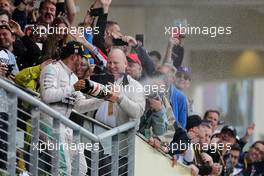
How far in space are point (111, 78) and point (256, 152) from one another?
1.18 meters

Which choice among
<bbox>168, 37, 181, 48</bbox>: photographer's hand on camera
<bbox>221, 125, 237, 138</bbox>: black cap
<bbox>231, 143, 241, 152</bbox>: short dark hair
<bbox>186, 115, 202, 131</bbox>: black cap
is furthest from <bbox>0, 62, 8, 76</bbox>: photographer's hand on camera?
<bbox>231, 143, 241, 152</bbox>: short dark hair

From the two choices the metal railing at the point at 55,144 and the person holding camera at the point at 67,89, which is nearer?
the metal railing at the point at 55,144

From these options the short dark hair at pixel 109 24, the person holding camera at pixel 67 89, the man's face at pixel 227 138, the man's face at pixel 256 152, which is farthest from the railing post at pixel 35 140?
the man's face at pixel 256 152

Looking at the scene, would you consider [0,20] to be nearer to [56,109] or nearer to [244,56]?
[56,109]

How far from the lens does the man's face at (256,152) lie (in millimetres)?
6062

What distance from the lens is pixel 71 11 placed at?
234 inches

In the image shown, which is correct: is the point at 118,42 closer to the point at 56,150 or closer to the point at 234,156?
the point at 56,150

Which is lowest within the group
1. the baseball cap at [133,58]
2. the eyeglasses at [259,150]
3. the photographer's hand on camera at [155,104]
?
the eyeglasses at [259,150]

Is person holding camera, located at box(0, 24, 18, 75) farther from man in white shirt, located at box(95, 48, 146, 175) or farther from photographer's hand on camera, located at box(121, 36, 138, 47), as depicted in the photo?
photographer's hand on camera, located at box(121, 36, 138, 47)

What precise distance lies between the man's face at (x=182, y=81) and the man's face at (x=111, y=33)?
51 cm

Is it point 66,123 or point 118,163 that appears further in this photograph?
point 118,163

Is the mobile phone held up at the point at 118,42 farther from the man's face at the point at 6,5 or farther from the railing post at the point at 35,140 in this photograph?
the railing post at the point at 35,140

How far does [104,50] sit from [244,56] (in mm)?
995

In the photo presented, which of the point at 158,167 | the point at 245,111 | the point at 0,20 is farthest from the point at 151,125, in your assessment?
the point at 0,20
